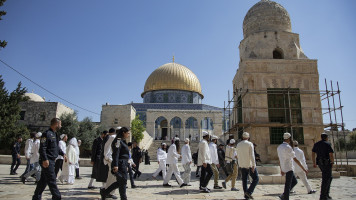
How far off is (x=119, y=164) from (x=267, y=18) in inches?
426

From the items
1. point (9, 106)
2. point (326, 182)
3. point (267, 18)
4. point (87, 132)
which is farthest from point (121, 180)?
point (87, 132)

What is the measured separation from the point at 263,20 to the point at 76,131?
16.1m

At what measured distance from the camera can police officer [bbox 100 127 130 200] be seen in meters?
3.85

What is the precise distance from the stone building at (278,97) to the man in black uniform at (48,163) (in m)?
7.09

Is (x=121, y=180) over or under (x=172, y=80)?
under

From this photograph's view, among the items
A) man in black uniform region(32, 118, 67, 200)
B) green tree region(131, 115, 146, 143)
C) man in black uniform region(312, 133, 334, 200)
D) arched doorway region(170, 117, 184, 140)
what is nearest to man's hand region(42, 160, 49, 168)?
man in black uniform region(32, 118, 67, 200)

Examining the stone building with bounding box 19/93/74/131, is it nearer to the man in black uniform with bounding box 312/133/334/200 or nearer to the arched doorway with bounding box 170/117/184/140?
the arched doorway with bounding box 170/117/184/140

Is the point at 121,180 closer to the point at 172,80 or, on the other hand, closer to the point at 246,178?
the point at 246,178

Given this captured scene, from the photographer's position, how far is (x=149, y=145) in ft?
75.6

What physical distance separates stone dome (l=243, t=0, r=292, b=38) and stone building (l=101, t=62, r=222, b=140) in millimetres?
15198

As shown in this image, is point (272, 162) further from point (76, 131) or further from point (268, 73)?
point (76, 131)

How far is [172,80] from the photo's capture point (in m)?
33.7

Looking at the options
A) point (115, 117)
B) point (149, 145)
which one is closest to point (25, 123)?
point (115, 117)

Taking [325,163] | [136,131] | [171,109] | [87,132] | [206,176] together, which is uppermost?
[171,109]
